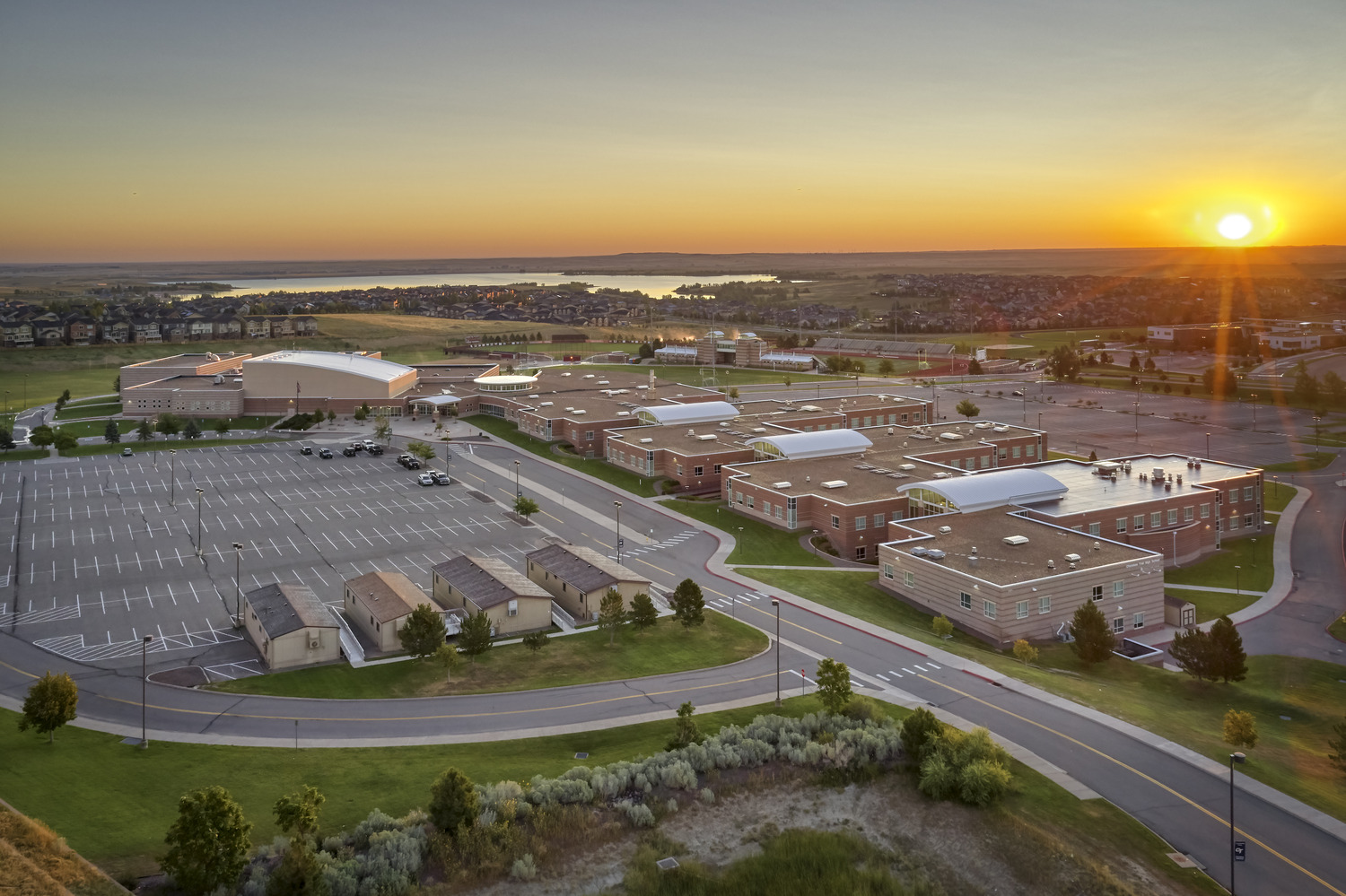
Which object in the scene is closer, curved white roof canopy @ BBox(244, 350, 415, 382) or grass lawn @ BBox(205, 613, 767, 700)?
grass lawn @ BBox(205, 613, 767, 700)

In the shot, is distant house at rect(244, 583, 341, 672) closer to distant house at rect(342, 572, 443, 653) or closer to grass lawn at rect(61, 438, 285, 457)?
distant house at rect(342, 572, 443, 653)

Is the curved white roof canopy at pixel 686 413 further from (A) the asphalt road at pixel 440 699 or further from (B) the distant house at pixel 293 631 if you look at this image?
(B) the distant house at pixel 293 631

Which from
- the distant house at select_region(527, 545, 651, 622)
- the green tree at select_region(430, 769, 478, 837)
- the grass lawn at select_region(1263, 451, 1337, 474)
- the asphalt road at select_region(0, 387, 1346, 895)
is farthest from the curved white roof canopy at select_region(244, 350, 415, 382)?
the grass lawn at select_region(1263, 451, 1337, 474)

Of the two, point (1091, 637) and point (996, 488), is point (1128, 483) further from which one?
point (1091, 637)

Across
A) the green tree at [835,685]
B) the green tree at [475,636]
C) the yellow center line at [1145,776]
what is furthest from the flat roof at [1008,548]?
the green tree at [475,636]

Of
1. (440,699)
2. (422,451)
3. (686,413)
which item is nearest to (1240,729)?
(440,699)
